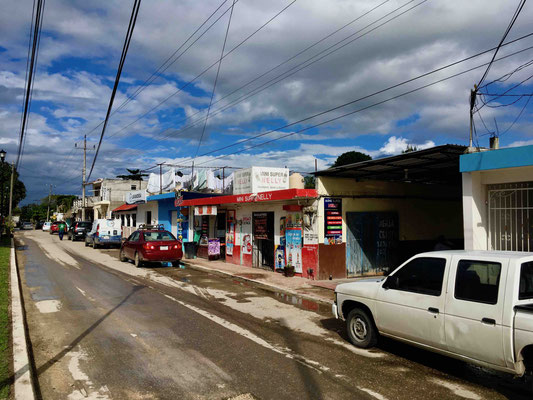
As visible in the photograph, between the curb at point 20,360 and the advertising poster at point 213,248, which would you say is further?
the advertising poster at point 213,248

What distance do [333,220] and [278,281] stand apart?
282 cm

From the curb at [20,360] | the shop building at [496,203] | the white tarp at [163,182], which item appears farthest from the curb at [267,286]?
the white tarp at [163,182]

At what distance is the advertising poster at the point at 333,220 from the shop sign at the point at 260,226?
3146 millimetres

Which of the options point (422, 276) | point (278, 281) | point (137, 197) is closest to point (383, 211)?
point (278, 281)

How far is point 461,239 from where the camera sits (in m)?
18.0

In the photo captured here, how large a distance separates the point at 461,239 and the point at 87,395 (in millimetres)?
17456

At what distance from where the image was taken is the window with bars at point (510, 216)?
8.16 m

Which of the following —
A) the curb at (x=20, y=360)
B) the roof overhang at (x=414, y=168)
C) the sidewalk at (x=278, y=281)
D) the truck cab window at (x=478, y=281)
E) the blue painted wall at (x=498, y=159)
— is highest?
the roof overhang at (x=414, y=168)

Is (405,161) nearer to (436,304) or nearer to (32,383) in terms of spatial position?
(436,304)

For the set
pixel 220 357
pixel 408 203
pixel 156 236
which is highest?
pixel 408 203

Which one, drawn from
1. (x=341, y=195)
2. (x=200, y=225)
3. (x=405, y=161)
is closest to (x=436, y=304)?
(x=405, y=161)

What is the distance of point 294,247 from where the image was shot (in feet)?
46.3

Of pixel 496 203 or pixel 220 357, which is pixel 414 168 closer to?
pixel 496 203

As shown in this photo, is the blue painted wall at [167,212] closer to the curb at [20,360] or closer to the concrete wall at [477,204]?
the curb at [20,360]
